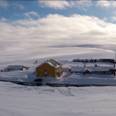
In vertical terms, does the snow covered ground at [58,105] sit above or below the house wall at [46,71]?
below

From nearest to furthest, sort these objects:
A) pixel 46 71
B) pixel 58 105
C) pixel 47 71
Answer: pixel 58 105, pixel 47 71, pixel 46 71

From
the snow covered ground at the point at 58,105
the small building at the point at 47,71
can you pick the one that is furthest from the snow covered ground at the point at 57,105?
the small building at the point at 47,71

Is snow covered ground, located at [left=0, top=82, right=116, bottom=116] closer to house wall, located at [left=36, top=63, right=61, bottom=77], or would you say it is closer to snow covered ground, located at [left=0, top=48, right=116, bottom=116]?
snow covered ground, located at [left=0, top=48, right=116, bottom=116]

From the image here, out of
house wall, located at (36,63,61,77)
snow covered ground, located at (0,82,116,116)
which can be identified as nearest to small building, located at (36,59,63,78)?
house wall, located at (36,63,61,77)

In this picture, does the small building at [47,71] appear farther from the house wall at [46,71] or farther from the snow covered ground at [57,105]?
the snow covered ground at [57,105]

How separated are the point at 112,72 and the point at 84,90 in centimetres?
1716

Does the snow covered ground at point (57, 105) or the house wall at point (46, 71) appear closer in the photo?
the snow covered ground at point (57, 105)

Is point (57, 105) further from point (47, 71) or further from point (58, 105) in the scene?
point (47, 71)

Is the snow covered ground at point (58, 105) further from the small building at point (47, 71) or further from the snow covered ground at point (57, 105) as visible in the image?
the small building at point (47, 71)

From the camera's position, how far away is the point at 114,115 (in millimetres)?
9961

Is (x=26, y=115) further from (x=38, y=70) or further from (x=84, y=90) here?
(x=38, y=70)

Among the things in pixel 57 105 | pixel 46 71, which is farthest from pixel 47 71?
pixel 57 105

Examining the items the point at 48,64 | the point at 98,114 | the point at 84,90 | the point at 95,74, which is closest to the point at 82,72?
the point at 95,74

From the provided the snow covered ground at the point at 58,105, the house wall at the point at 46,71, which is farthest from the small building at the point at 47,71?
the snow covered ground at the point at 58,105
